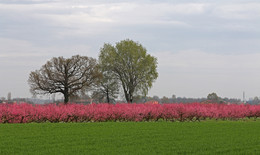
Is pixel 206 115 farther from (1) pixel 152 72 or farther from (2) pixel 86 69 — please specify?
(1) pixel 152 72

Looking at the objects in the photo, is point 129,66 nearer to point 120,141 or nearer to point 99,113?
point 99,113

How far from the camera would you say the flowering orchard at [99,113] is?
20.2 m

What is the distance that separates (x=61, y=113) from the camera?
2077 centimetres

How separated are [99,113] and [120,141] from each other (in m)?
9.03

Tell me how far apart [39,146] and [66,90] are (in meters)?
36.8

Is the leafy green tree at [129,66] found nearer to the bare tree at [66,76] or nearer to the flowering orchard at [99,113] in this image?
the bare tree at [66,76]

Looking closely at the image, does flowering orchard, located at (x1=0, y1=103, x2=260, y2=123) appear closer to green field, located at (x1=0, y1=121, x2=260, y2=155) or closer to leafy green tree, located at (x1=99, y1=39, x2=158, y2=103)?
green field, located at (x1=0, y1=121, x2=260, y2=155)

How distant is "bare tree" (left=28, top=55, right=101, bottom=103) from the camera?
4759 cm

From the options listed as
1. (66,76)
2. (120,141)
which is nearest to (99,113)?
(120,141)

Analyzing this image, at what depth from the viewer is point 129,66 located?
5825cm

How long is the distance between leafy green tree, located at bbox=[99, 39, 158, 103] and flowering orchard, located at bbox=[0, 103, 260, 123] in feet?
102

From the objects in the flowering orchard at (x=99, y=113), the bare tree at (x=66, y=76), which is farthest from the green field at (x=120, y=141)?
the bare tree at (x=66, y=76)

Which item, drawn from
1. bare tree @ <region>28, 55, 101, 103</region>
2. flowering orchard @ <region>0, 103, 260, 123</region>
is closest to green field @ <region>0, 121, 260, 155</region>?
flowering orchard @ <region>0, 103, 260, 123</region>

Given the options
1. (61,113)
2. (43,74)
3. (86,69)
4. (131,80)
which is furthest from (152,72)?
(61,113)
